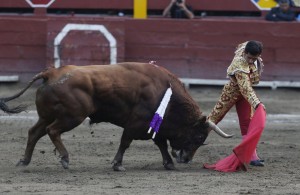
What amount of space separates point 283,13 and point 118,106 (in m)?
6.53

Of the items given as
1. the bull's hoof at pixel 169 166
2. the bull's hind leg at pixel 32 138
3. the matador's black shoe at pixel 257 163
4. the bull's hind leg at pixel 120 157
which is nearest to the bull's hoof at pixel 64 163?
the bull's hind leg at pixel 32 138

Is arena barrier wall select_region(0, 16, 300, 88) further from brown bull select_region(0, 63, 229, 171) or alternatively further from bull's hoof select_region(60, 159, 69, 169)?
bull's hoof select_region(60, 159, 69, 169)

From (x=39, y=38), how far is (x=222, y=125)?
4.04m

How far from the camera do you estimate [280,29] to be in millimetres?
14391

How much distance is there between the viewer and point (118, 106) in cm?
859

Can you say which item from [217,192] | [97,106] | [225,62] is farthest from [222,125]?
[217,192]

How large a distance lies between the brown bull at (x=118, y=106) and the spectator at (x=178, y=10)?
5904 mm

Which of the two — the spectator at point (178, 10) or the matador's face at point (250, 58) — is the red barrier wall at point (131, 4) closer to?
the spectator at point (178, 10)

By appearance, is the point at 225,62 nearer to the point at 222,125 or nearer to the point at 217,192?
the point at 222,125

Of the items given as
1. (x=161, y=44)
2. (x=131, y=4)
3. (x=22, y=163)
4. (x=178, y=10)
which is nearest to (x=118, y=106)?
(x=22, y=163)

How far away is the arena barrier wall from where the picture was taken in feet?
47.0

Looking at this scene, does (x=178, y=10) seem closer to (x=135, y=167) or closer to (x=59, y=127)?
(x=135, y=167)

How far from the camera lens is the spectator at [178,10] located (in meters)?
14.7

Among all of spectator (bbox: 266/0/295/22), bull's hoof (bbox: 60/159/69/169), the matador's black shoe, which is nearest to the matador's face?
the matador's black shoe
